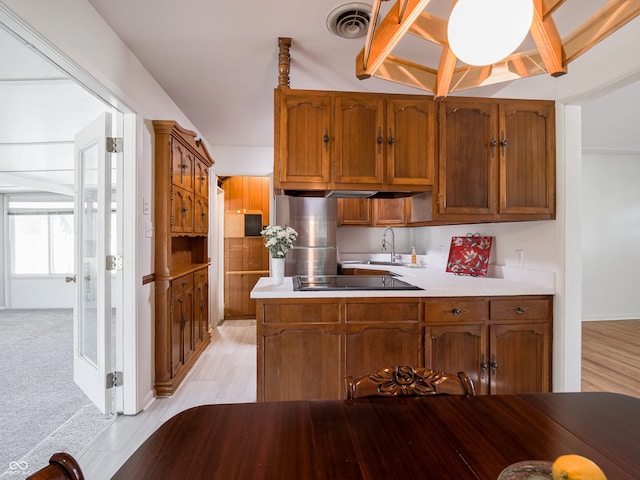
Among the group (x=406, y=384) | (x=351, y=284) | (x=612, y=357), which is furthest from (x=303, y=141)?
(x=612, y=357)

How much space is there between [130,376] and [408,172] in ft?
7.99

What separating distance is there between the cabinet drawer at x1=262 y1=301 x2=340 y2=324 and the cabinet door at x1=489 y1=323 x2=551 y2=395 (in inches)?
43.3

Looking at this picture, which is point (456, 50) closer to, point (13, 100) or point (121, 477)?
point (121, 477)

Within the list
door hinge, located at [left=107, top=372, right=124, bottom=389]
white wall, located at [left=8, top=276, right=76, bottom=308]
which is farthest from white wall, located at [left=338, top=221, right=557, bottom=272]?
white wall, located at [left=8, top=276, right=76, bottom=308]

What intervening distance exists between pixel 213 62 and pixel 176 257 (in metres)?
1.91

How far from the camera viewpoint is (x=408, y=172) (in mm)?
2275

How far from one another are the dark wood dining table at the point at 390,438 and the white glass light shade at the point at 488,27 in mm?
918

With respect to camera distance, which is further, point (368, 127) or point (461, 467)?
point (368, 127)

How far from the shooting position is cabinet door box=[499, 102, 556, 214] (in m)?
2.30

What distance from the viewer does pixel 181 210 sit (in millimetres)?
2934

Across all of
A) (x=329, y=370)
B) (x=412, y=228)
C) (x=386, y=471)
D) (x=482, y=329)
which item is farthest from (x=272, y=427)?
(x=412, y=228)

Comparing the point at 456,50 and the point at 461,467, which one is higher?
the point at 456,50

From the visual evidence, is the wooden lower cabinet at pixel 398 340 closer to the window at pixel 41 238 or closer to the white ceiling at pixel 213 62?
the white ceiling at pixel 213 62

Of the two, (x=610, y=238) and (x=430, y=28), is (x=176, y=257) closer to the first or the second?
(x=430, y=28)
